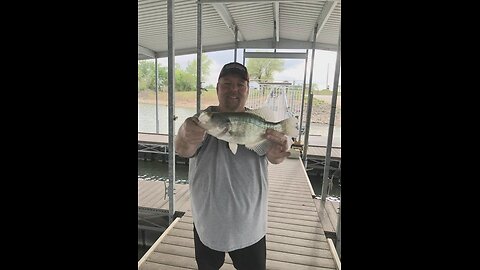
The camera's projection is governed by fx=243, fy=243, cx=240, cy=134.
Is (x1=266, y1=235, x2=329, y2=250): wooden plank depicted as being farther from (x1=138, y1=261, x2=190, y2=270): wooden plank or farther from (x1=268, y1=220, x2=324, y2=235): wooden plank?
(x1=138, y1=261, x2=190, y2=270): wooden plank

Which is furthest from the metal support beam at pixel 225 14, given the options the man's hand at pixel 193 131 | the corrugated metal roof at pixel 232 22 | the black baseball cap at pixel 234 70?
the man's hand at pixel 193 131

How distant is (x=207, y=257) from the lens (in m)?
→ 0.73

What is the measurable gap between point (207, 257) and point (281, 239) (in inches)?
32.1

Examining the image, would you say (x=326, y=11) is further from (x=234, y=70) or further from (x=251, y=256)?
(x=251, y=256)

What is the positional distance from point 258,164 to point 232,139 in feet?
0.45

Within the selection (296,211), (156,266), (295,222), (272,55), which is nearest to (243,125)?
(272,55)

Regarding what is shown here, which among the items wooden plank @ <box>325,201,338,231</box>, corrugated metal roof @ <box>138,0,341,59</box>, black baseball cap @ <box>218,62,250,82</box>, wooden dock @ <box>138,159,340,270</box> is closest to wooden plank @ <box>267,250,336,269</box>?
wooden dock @ <box>138,159,340,270</box>

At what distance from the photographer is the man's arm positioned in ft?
1.84

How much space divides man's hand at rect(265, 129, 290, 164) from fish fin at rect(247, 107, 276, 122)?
30 millimetres
